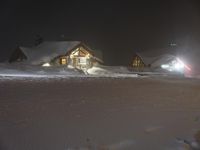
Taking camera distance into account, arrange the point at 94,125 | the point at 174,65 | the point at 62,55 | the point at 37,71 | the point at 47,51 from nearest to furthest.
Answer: the point at 94,125 < the point at 37,71 < the point at 62,55 < the point at 47,51 < the point at 174,65

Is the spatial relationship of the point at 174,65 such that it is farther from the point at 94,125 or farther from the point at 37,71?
the point at 94,125

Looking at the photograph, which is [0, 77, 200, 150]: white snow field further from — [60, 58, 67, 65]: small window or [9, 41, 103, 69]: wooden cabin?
[60, 58, 67, 65]: small window

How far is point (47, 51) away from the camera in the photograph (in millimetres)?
61188

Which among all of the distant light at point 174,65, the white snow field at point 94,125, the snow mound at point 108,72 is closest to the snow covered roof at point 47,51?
the snow mound at point 108,72

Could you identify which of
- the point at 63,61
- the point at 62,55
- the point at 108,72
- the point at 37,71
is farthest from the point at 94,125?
the point at 63,61

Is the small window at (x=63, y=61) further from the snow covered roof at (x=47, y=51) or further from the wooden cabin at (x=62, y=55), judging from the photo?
the snow covered roof at (x=47, y=51)

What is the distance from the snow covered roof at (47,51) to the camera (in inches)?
2214

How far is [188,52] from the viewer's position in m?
88.5

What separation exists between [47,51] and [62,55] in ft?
18.6

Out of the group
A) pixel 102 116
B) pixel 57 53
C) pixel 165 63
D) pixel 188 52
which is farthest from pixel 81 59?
pixel 102 116

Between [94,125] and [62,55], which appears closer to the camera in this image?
[94,125]

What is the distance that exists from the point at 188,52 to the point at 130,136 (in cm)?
8332

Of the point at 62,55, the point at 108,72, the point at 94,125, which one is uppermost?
the point at 62,55

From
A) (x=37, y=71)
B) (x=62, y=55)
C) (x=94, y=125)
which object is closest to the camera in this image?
(x=94, y=125)
